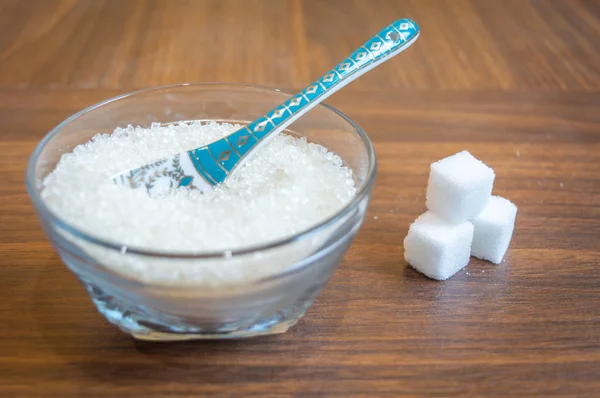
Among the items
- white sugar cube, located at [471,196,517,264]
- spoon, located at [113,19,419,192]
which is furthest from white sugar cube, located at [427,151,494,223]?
spoon, located at [113,19,419,192]

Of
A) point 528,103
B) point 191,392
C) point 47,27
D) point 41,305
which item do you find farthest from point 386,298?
point 47,27

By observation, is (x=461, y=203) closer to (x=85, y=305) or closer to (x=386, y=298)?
(x=386, y=298)

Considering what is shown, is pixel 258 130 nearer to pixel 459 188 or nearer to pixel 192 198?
pixel 192 198

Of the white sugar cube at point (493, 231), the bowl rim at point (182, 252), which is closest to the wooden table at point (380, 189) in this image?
the white sugar cube at point (493, 231)

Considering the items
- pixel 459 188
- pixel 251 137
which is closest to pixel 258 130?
pixel 251 137

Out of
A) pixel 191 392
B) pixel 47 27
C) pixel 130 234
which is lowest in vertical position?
pixel 47 27

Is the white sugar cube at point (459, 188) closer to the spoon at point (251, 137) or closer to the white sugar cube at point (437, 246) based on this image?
the white sugar cube at point (437, 246)

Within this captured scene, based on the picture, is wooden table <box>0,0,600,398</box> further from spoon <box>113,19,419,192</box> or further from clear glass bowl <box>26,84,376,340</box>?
spoon <box>113,19,419,192</box>

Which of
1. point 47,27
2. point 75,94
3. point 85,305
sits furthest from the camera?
point 47,27
